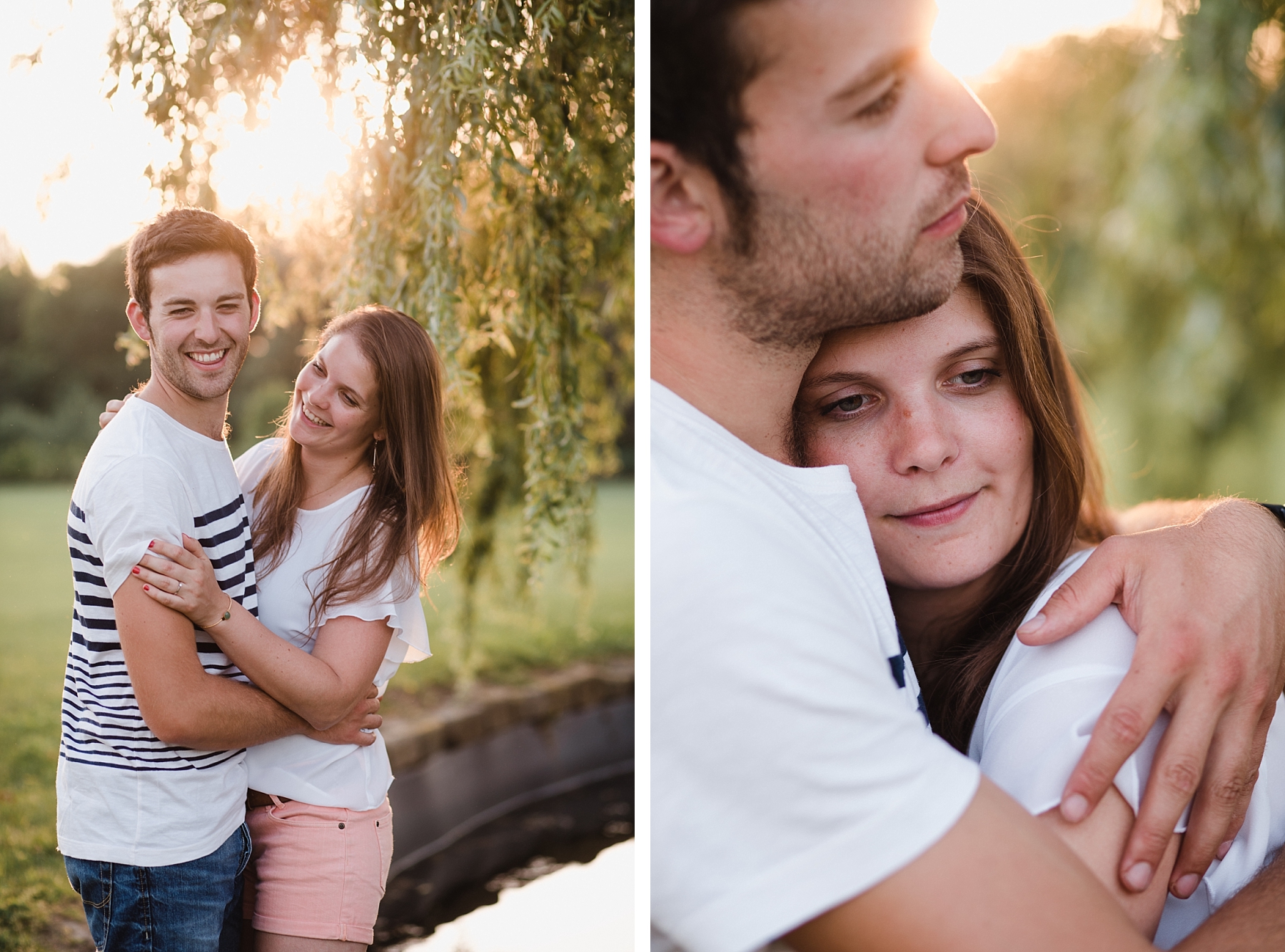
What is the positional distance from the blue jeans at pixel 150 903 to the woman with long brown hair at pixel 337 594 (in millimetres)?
113

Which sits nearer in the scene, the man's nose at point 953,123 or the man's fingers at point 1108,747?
the man's fingers at point 1108,747

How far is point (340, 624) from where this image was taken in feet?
4.46

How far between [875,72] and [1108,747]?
0.89m

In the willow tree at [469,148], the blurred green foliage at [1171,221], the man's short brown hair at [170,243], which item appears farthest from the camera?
the blurred green foliage at [1171,221]

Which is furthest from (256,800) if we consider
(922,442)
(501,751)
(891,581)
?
(501,751)

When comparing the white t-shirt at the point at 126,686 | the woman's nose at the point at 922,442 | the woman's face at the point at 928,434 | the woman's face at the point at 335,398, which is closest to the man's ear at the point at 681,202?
the woman's face at the point at 928,434

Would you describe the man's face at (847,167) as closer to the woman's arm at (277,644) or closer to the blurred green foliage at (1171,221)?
the woman's arm at (277,644)

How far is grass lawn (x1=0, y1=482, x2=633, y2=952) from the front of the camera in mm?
2150

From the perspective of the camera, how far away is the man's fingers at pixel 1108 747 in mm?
1048

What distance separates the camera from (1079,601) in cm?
121

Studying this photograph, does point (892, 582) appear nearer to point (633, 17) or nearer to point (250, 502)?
point (250, 502)

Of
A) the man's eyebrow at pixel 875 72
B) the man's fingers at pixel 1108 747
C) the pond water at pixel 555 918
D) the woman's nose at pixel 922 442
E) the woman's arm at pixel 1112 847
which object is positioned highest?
the man's eyebrow at pixel 875 72

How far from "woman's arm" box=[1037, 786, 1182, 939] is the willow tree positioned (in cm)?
127

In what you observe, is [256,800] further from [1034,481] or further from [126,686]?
[1034,481]
